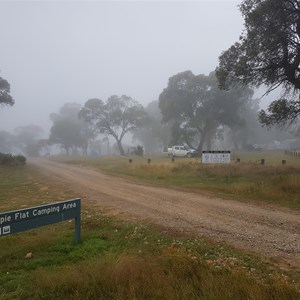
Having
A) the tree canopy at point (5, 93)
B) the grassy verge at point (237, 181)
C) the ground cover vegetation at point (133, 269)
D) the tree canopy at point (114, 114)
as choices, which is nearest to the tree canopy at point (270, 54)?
the grassy verge at point (237, 181)

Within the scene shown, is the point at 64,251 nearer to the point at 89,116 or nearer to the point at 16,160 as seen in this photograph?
the point at 16,160

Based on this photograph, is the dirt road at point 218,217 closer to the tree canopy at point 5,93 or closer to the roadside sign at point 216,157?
the roadside sign at point 216,157

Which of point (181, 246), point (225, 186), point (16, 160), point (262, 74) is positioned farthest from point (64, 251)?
point (16, 160)

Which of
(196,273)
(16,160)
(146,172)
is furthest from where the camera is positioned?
(16,160)

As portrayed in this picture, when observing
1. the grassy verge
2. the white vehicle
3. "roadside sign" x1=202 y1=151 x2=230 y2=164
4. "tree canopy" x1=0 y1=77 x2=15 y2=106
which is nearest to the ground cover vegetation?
the grassy verge

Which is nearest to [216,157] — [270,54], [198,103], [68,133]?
[270,54]

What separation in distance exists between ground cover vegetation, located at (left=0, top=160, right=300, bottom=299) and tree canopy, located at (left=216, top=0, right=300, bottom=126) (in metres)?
12.4

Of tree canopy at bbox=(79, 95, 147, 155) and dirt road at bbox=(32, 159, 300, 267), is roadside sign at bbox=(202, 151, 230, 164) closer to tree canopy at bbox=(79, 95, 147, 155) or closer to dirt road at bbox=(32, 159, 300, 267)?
dirt road at bbox=(32, 159, 300, 267)

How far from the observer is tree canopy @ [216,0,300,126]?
15.8m

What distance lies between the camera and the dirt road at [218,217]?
6.98 metres

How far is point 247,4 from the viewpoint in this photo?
17516mm

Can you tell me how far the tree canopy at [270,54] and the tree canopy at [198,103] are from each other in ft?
104

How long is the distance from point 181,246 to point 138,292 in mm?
2245

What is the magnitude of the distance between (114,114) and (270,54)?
51.4m
